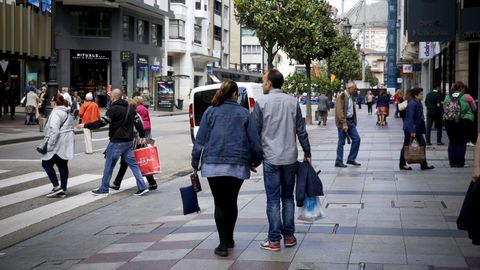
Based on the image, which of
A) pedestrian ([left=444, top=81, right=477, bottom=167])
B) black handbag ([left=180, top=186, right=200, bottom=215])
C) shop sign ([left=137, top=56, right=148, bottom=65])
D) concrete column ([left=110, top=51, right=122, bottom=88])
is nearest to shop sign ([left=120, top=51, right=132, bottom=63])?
concrete column ([left=110, top=51, right=122, bottom=88])

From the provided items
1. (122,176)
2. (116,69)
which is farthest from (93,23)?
(122,176)

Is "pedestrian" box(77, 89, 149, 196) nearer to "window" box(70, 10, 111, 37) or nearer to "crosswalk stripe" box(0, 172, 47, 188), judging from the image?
"crosswalk stripe" box(0, 172, 47, 188)

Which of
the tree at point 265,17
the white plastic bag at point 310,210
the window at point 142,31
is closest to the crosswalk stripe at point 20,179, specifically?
the white plastic bag at point 310,210

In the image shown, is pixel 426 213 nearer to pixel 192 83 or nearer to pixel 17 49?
pixel 17 49

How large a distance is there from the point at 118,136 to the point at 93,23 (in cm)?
3859

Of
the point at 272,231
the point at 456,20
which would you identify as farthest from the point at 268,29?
the point at 272,231

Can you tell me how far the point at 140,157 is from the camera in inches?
453

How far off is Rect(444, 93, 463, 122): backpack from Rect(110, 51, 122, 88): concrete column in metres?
36.5

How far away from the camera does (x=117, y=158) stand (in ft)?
36.6

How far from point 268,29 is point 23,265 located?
942 inches

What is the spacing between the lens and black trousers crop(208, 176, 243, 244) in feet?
21.9

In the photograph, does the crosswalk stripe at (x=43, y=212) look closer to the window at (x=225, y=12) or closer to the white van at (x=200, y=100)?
the white van at (x=200, y=100)

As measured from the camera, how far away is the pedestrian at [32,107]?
28.7 metres

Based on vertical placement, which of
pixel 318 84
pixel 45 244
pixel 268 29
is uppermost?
pixel 268 29
